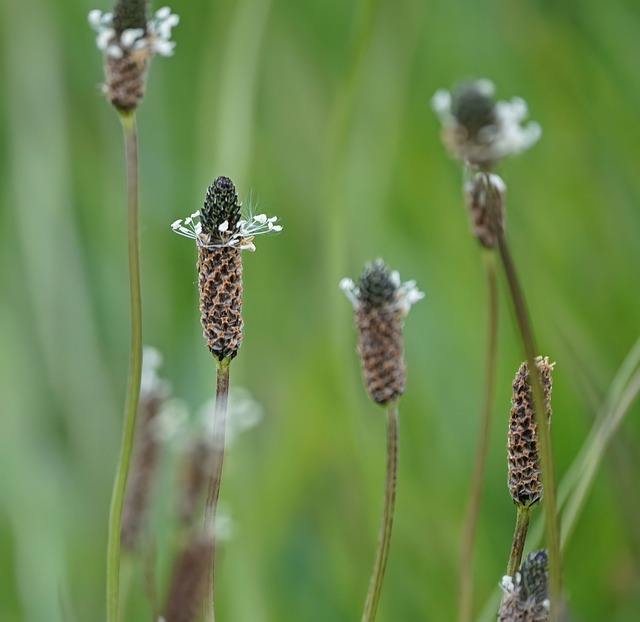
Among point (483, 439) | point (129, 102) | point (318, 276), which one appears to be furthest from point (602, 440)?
point (318, 276)

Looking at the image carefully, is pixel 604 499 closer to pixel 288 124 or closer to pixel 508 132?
pixel 508 132

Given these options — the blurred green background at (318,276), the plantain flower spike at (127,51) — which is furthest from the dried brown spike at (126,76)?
the blurred green background at (318,276)

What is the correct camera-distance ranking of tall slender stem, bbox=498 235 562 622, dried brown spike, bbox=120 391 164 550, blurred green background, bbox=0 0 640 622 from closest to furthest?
tall slender stem, bbox=498 235 562 622 → dried brown spike, bbox=120 391 164 550 → blurred green background, bbox=0 0 640 622

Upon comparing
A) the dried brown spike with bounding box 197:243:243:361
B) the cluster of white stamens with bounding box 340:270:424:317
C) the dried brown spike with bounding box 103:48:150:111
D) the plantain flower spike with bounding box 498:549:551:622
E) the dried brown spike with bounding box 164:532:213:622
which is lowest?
the plantain flower spike with bounding box 498:549:551:622

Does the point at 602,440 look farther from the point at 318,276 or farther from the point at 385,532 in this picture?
the point at 318,276

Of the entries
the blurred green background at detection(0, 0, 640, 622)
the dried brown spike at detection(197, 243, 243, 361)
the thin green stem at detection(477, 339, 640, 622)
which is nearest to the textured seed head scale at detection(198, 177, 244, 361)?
the dried brown spike at detection(197, 243, 243, 361)

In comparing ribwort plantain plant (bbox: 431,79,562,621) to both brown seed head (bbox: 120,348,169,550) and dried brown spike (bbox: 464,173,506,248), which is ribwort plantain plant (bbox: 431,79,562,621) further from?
brown seed head (bbox: 120,348,169,550)

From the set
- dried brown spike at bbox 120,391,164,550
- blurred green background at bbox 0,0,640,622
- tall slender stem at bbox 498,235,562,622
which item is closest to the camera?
tall slender stem at bbox 498,235,562,622

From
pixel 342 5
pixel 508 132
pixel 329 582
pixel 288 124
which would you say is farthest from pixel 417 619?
pixel 342 5
